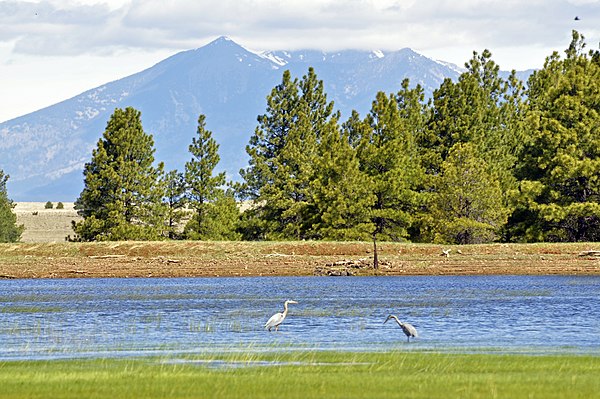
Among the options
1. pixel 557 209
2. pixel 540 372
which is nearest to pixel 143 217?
pixel 557 209

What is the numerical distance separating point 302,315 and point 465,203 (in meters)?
45.8

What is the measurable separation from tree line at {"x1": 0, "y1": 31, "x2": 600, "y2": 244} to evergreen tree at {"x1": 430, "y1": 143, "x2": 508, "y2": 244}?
11 centimetres

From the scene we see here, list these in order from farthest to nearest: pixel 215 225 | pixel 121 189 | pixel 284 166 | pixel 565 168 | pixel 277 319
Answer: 1. pixel 284 166
2. pixel 215 225
3. pixel 121 189
4. pixel 565 168
5. pixel 277 319

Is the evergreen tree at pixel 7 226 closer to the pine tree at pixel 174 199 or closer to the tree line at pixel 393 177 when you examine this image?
the tree line at pixel 393 177

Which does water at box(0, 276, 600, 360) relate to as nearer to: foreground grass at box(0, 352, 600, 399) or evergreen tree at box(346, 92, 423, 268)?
foreground grass at box(0, 352, 600, 399)

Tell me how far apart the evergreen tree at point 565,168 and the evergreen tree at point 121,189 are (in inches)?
1160

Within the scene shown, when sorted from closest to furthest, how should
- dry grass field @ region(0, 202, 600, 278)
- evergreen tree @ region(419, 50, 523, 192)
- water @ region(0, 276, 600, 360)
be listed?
water @ region(0, 276, 600, 360)
dry grass field @ region(0, 202, 600, 278)
evergreen tree @ region(419, 50, 523, 192)

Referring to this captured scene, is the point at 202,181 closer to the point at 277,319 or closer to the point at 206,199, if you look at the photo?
the point at 206,199

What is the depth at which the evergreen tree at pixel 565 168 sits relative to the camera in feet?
277

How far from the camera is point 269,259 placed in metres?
79.8

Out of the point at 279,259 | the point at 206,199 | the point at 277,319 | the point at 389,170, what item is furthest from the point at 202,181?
the point at 277,319

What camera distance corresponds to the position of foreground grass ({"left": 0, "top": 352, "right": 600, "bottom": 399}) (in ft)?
71.1

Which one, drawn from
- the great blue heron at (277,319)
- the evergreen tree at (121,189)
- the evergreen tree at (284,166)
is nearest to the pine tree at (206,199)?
the evergreen tree at (284,166)

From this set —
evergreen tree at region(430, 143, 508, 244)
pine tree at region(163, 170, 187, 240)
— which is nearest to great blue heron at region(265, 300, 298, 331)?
evergreen tree at region(430, 143, 508, 244)
